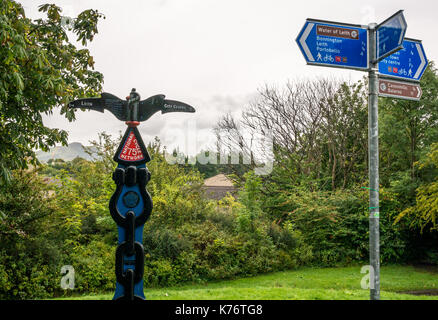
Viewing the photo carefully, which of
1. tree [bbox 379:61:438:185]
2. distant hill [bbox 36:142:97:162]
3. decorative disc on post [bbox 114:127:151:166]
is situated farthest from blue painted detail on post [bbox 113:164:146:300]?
tree [bbox 379:61:438:185]

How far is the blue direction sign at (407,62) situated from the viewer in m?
4.93

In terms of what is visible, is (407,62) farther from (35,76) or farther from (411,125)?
(411,125)

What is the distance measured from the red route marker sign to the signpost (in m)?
2.48

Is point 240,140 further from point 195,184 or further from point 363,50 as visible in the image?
point 363,50

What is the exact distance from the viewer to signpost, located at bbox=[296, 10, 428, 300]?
451cm

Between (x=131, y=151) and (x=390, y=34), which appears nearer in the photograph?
(x=390, y=34)

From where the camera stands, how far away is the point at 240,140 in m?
20.6

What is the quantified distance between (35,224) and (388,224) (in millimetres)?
11899

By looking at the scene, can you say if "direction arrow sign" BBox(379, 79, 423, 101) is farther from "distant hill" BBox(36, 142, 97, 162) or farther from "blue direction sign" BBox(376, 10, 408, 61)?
"distant hill" BBox(36, 142, 97, 162)

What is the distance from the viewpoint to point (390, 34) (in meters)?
4.50

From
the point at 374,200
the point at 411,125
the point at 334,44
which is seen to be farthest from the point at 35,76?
the point at 411,125

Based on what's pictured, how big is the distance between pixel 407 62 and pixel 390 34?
2.39ft

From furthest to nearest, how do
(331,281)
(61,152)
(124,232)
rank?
(61,152) < (331,281) < (124,232)
